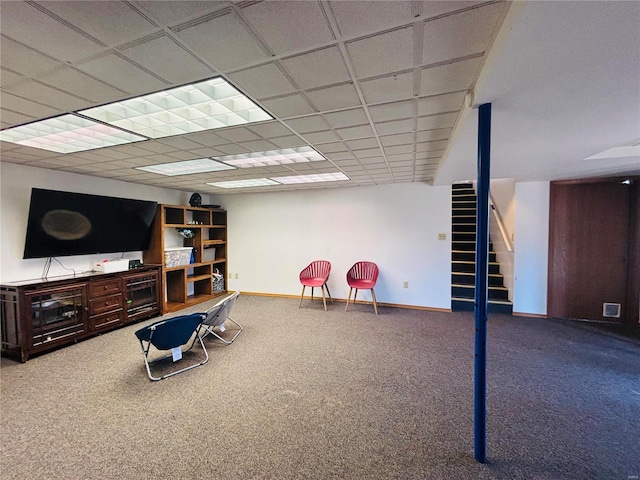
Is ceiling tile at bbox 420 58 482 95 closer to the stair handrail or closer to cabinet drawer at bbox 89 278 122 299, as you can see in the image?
the stair handrail

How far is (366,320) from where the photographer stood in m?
4.30

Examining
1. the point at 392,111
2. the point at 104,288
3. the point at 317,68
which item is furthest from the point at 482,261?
the point at 104,288

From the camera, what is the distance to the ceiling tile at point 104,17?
108 cm

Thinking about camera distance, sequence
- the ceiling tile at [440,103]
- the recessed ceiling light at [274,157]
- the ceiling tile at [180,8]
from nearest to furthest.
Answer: the ceiling tile at [180,8] < the ceiling tile at [440,103] < the recessed ceiling light at [274,157]

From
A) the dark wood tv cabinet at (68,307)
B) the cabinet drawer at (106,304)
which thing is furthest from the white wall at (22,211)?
the cabinet drawer at (106,304)

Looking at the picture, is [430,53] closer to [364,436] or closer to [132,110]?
[132,110]

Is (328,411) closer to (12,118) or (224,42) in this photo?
(224,42)

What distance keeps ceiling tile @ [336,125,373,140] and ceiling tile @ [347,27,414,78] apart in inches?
30.8

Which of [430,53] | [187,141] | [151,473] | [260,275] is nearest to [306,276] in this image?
[260,275]

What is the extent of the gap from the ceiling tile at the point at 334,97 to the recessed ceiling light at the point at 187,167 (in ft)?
6.66

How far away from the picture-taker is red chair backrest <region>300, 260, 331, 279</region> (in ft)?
18.0

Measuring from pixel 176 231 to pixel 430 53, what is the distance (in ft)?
18.2

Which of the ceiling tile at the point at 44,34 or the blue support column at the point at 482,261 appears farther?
the blue support column at the point at 482,261

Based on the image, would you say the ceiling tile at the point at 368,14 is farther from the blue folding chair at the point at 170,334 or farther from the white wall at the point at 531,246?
the white wall at the point at 531,246
